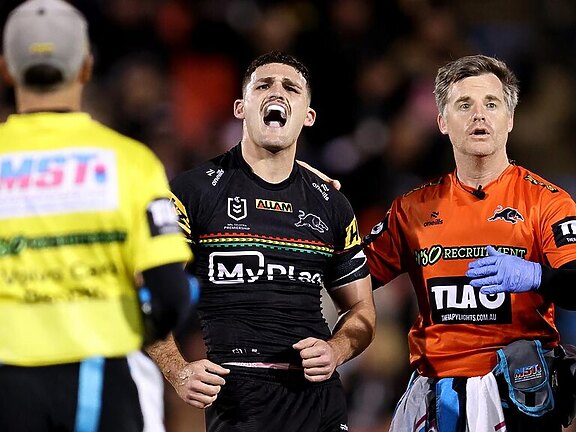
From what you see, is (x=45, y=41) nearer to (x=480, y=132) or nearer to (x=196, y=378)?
(x=196, y=378)

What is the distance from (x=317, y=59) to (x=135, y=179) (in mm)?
6222

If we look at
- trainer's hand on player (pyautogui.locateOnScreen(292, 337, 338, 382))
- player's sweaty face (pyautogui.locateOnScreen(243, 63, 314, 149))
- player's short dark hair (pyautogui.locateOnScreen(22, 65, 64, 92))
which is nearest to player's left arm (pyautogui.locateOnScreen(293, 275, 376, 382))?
trainer's hand on player (pyautogui.locateOnScreen(292, 337, 338, 382))

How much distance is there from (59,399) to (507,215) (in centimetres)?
261

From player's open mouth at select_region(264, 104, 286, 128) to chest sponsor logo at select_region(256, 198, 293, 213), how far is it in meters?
0.37

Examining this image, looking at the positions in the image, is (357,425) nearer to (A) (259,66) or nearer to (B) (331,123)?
(B) (331,123)

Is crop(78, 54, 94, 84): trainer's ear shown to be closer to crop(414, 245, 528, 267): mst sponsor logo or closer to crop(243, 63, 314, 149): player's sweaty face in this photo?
→ crop(243, 63, 314, 149): player's sweaty face

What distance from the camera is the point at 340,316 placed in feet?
18.4

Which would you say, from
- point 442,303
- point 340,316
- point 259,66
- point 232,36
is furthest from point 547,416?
point 232,36

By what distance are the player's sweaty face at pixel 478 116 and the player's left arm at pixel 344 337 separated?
2.77 feet

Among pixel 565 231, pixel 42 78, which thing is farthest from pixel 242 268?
pixel 42 78

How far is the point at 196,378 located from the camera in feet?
15.9

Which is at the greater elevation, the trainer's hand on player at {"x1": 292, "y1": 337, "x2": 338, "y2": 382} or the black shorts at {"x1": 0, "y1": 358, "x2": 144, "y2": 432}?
the trainer's hand on player at {"x1": 292, "y1": 337, "x2": 338, "y2": 382}

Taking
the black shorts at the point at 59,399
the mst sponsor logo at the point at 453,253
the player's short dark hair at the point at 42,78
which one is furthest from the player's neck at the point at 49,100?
the mst sponsor logo at the point at 453,253

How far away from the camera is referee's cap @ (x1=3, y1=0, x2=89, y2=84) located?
3713 millimetres
